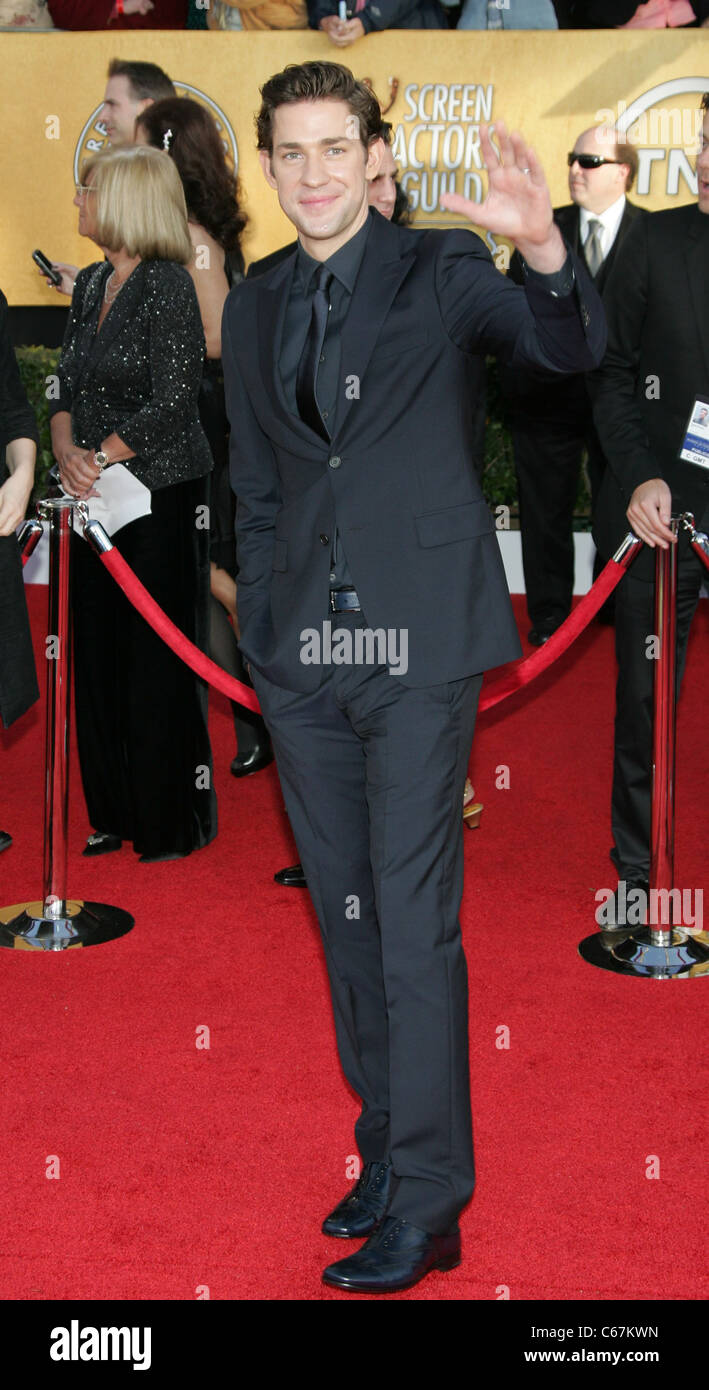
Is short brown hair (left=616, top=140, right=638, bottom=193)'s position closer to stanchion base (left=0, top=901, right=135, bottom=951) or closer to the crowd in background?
the crowd in background

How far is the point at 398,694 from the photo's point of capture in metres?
2.58

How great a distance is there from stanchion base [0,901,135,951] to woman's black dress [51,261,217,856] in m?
0.50

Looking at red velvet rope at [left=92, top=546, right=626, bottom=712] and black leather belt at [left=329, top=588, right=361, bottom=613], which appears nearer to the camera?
black leather belt at [left=329, top=588, right=361, bottom=613]

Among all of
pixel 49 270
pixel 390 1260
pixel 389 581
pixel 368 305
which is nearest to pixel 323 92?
pixel 368 305

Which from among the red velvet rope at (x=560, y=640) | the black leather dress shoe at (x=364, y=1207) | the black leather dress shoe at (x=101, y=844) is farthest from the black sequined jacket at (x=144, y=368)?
the black leather dress shoe at (x=364, y=1207)

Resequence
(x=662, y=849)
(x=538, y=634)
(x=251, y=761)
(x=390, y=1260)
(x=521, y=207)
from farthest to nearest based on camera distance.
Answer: (x=538, y=634) < (x=251, y=761) < (x=662, y=849) < (x=390, y=1260) < (x=521, y=207)

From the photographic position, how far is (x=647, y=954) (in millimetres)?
4141

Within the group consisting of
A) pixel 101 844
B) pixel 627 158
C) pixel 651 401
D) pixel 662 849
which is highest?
pixel 627 158

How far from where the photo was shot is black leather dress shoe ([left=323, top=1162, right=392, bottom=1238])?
2850mm

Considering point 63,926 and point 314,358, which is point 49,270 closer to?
point 63,926

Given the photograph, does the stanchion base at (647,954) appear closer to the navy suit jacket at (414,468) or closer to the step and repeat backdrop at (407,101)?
the navy suit jacket at (414,468)

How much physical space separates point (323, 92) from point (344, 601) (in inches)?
30.5

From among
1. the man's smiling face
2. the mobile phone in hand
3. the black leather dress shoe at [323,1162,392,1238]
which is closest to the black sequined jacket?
the mobile phone in hand
